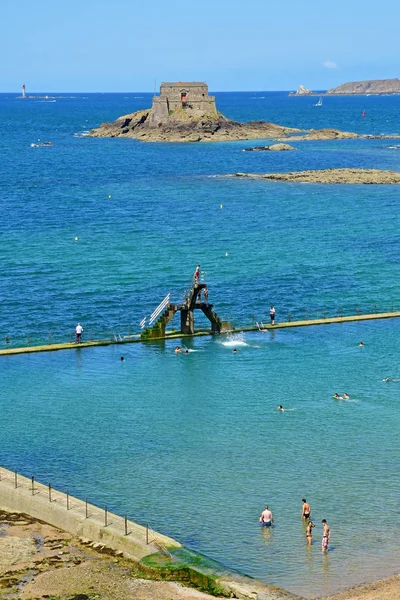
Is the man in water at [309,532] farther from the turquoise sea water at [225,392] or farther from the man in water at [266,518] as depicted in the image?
the man in water at [266,518]

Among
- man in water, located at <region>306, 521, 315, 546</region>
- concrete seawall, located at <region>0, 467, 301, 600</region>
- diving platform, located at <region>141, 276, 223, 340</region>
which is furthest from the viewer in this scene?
diving platform, located at <region>141, 276, 223, 340</region>

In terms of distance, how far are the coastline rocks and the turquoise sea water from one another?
38.7 metres

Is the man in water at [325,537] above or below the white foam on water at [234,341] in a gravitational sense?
below

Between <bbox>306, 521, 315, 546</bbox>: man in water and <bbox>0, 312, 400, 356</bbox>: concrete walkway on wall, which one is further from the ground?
<bbox>0, 312, 400, 356</bbox>: concrete walkway on wall

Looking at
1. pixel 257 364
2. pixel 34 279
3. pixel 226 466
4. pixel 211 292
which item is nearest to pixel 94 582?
pixel 226 466

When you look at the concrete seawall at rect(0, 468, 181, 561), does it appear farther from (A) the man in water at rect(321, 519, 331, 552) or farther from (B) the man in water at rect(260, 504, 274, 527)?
(A) the man in water at rect(321, 519, 331, 552)

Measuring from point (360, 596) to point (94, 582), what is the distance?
8.12 meters

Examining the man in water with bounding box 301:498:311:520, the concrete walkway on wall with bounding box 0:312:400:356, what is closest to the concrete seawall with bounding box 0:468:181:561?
the man in water with bounding box 301:498:311:520

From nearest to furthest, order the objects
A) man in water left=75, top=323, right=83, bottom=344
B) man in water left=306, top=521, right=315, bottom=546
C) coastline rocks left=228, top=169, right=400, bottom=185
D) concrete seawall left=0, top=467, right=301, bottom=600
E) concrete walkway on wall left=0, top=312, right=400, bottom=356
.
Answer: concrete seawall left=0, top=467, right=301, bottom=600 < man in water left=306, top=521, right=315, bottom=546 < concrete walkway on wall left=0, top=312, right=400, bottom=356 < man in water left=75, top=323, right=83, bottom=344 < coastline rocks left=228, top=169, right=400, bottom=185

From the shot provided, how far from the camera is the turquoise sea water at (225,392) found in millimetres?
41000

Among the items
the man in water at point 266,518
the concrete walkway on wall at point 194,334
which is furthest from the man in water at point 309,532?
the concrete walkway on wall at point 194,334

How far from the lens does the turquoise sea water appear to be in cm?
4100

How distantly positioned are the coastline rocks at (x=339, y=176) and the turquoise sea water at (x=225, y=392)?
127 feet

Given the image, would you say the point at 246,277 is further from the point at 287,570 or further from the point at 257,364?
the point at 287,570
